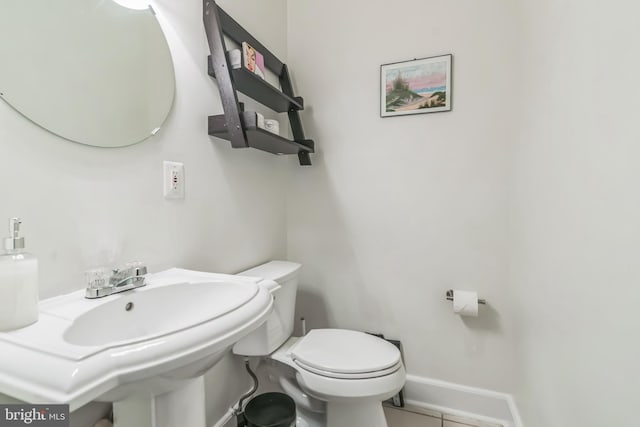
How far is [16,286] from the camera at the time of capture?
1.72 ft

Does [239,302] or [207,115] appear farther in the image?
[207,115]

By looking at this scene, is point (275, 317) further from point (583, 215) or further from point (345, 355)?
point (583, 215)

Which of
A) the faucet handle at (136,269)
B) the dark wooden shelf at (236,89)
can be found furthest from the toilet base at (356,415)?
the dark wooden shelf at (236,89)

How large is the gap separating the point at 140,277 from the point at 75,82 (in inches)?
21.2

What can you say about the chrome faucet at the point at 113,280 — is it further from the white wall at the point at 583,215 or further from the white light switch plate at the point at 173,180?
the white wall at the point at 583,215

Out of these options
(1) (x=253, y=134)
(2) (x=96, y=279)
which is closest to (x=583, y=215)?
(1) (x=253, y=134)

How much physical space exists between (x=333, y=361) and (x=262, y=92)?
1.23m

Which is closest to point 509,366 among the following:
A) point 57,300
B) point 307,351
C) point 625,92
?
point 307,351

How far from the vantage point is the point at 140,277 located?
780 millimetres

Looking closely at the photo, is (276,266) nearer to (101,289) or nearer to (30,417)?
(101,289)

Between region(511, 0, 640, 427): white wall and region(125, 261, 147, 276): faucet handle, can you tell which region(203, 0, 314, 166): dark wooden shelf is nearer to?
region(125, 261, 147, 276): faucet handle

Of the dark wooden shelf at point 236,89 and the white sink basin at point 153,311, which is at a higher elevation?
the dark wooden shelf at point 236,89

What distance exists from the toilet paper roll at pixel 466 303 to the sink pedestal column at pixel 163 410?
1.17m

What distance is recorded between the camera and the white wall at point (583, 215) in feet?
1.70
